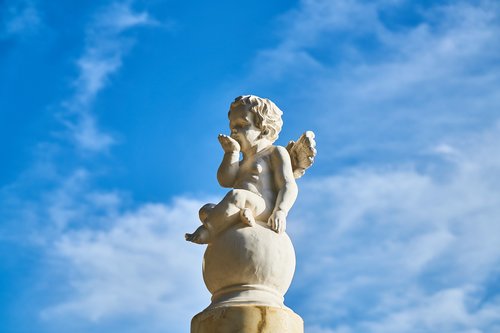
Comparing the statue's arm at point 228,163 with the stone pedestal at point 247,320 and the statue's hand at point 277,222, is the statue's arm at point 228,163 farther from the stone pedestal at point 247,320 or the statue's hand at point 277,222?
the stone pedestal at point 247,320

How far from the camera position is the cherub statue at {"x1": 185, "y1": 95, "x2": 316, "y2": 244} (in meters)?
7.55

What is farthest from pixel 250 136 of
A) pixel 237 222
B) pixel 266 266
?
pixel 266 266

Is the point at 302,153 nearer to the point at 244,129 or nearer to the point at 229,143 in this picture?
the point at 244,129

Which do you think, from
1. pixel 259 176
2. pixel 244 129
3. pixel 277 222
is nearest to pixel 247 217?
pixel 277 222

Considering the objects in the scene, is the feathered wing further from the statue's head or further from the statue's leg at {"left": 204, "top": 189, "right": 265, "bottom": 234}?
the statue's leg at {"left": 204, "top": 189, "right": 265, "bottom": 234}

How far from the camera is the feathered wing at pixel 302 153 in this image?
8422 millimetres

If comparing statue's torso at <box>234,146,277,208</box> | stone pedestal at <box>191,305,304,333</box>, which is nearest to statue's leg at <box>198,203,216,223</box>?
statue's torso at <box>234,146,277,208</box>

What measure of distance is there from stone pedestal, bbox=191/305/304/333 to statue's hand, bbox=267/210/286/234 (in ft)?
2.81

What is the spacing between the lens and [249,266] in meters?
7.18

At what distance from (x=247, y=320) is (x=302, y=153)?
238 centimetres

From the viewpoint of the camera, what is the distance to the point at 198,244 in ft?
25.1

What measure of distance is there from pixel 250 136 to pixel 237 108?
385 millimetres

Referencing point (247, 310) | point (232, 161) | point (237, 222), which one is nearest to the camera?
point (247, 310)

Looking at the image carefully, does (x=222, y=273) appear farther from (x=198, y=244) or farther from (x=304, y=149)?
(x=304, y=149)
